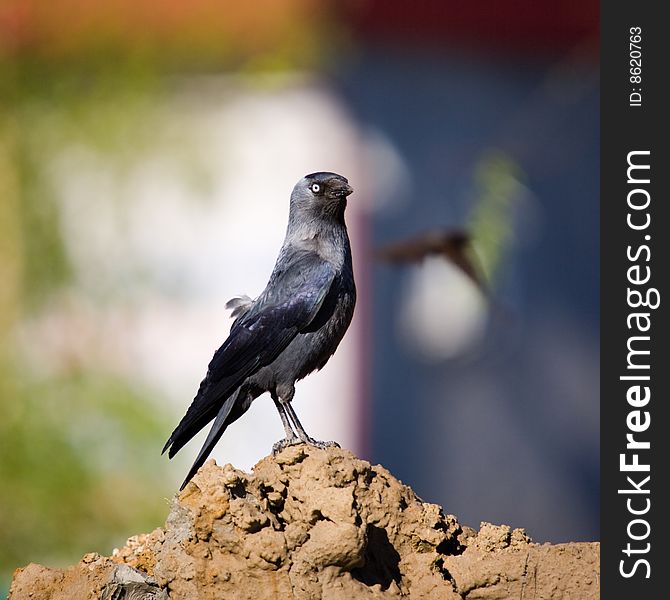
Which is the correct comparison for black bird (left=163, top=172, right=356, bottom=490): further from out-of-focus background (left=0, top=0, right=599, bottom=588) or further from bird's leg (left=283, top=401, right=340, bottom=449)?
out-of-focus background (left=0, top=0, right=599, bottom=588)

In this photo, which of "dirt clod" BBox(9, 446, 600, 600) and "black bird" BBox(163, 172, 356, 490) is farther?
"black bird" BBox(163, 172, 356, 490)

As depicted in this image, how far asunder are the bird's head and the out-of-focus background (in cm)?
342

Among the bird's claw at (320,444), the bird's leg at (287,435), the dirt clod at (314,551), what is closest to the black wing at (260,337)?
the bird's leg at (287,435)

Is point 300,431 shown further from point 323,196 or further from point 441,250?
point 441,250

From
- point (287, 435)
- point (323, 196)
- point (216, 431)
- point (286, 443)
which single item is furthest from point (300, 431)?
point (323, 196)

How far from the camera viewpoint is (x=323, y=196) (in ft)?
19.6

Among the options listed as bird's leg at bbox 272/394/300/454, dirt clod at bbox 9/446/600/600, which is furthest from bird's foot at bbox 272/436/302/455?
dirt clod at bbox 9/446/600/600

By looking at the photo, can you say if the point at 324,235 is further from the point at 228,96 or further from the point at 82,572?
the point at 228,96

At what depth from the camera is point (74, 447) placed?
33.0ft

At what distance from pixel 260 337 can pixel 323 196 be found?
92cm

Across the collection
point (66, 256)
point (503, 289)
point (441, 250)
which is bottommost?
point (503, 289)

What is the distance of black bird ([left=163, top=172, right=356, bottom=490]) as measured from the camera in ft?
17.9

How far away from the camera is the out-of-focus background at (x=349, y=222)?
9.61m

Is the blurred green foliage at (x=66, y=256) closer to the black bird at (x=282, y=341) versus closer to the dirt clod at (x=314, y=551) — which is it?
the black bird at (x=282, y=341)
